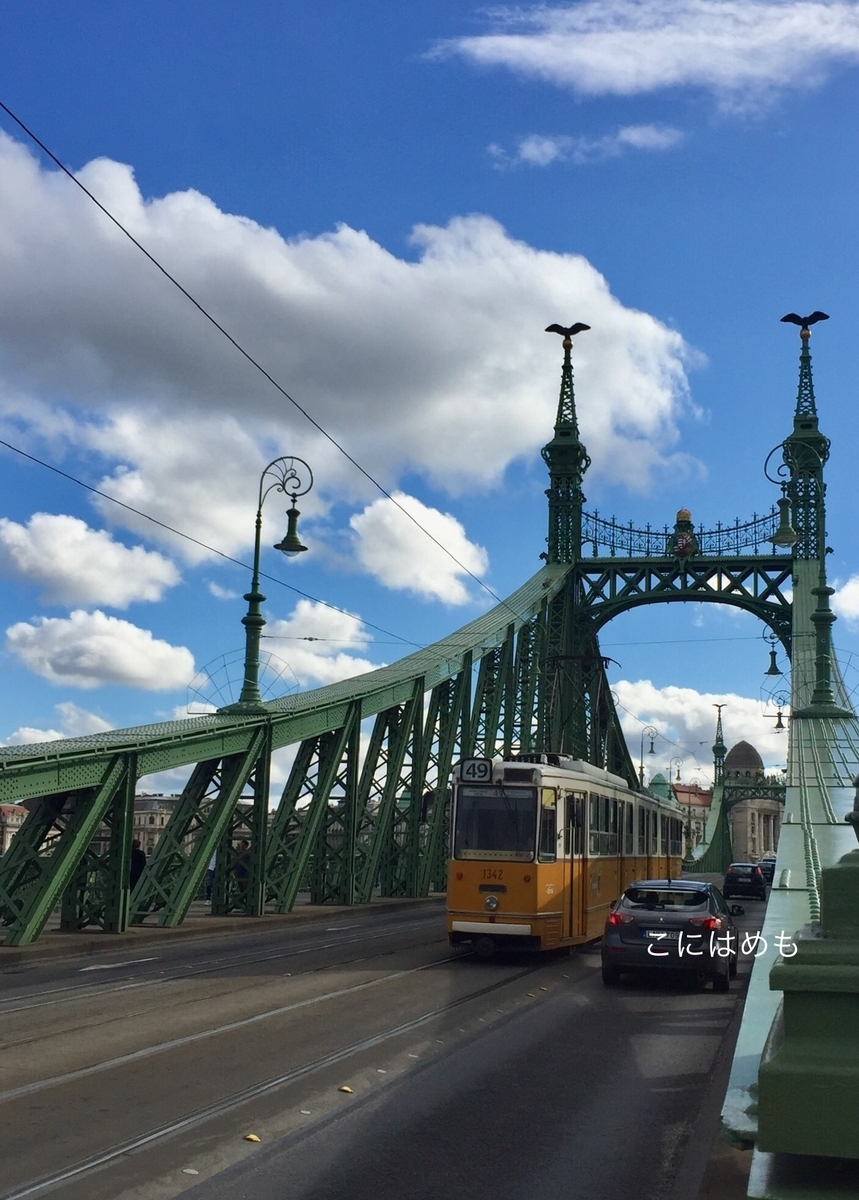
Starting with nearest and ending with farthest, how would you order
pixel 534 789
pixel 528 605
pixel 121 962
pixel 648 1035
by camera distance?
pixel 648 1035, pixel 121 962, pixel 534 789, pixel 528 605

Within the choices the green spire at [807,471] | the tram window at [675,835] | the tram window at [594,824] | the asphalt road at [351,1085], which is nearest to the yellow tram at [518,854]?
the tram window at [594,824]

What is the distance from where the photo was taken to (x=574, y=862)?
1973cm

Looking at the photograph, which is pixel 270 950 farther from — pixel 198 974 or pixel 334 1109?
pixel 334 1109

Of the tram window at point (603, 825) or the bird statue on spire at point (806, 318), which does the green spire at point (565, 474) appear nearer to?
the bird statue on spire at point (806, 318)

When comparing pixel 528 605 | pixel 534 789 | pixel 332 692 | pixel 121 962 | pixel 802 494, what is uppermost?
pixel 802 494

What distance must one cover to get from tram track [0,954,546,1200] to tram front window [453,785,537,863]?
166 inches

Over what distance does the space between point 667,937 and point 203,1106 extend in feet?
27.6

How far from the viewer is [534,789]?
18.5 meters

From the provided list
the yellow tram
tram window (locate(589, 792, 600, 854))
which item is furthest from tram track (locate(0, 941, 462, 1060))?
tram window (locate(589, 792, 600, 854))

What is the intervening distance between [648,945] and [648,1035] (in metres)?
3.52

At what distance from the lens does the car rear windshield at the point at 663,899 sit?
15.5 meters

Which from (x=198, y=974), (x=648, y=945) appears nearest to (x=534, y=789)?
(x=648, y=945)

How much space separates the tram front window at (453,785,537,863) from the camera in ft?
60.2

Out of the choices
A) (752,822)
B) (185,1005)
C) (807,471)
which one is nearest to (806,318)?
(807,471)
